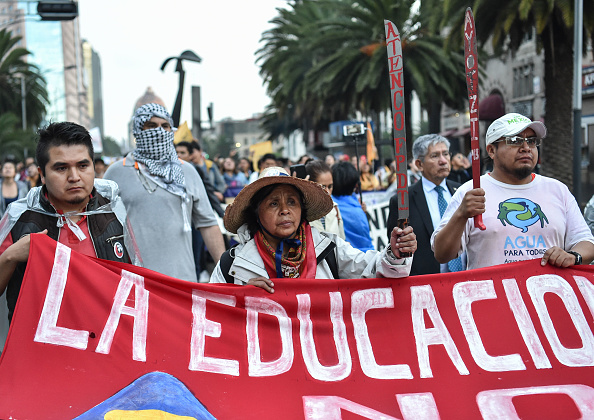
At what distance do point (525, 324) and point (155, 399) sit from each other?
1917 millimetres

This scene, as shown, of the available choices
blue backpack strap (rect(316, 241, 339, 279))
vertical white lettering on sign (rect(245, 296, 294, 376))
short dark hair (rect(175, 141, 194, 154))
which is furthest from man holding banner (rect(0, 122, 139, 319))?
short dark hair (rect(175, 141, 194, 154))

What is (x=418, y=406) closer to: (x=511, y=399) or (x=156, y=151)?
(x=511, y=399)

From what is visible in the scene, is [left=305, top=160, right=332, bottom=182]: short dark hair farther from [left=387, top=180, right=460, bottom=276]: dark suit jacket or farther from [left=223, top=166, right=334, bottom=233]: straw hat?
[left=223, top=166, right=334, bottom=233]: straw hat

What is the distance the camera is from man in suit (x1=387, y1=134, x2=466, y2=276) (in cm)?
531

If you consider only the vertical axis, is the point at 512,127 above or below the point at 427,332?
above

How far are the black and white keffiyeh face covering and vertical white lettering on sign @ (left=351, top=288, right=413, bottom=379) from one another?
5.33ft

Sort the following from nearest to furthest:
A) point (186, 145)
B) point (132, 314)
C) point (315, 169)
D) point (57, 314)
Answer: point (57, 314) → point (132, 314) → point (315, 169) → point (186, 145)

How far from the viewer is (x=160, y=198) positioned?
459 cm

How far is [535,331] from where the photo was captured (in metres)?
3.61

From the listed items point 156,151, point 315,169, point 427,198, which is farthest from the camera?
point 315,169

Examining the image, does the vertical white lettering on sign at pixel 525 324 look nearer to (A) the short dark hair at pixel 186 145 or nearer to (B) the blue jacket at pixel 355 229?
(B) the blue jacket at pixel 355 229

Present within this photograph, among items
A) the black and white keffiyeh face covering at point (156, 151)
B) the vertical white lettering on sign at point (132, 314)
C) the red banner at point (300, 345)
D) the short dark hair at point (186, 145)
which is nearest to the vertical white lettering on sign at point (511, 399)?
the red banner at point (300, 345)

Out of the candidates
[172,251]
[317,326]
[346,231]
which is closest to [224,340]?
[317,326]

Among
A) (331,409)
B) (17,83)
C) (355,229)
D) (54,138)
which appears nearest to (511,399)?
(331,409)
